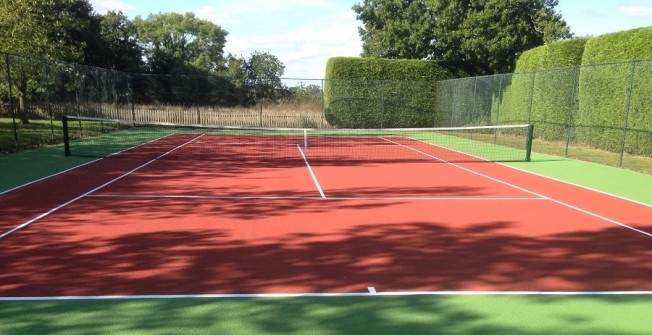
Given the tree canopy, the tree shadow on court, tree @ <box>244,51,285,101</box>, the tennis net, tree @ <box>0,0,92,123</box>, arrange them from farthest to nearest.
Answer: tree @ <box>244,51,285,101</box>, the tree canopy, tree @ <box>0,0,92,123</box>, the tennis net, the tree shadow on court

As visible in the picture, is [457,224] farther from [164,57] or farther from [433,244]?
[164,57]

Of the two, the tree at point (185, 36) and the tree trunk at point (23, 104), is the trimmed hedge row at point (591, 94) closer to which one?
the tree trunk at point (23, 104)

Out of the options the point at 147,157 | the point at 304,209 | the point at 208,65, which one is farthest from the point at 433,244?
the point at 208,65

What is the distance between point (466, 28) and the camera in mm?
27859

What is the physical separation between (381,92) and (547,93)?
9.65 meters

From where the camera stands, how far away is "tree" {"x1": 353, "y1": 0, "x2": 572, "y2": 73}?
27234 millimetres

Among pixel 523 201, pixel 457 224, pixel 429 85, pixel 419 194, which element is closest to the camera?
pixel 457 224

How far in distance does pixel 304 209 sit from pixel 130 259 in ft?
10.5

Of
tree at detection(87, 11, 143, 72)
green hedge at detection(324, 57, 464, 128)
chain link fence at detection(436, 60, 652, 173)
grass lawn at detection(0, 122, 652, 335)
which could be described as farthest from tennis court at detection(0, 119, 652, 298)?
tree at detection(87, 11, 143, 72)

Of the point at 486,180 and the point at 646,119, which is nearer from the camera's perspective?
the point at 486,180

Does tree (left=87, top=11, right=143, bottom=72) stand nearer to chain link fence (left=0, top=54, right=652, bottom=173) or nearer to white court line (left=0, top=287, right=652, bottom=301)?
chain link fence (left=0, top=54, right=652, bottom=173)

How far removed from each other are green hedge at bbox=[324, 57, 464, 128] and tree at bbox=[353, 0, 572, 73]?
1585 mm

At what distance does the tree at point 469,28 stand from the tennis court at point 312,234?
59.2 feet

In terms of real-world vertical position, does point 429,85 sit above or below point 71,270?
above
